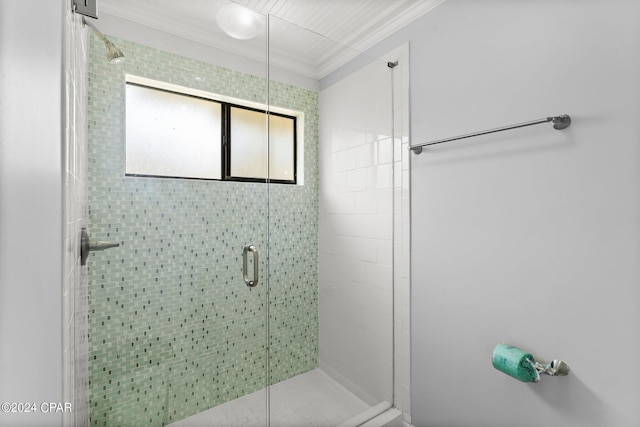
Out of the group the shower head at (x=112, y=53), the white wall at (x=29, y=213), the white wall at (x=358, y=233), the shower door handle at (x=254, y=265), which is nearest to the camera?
the white wall at (x=29, y=213)

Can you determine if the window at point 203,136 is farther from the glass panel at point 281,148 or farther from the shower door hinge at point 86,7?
the shower door hinge at point 86,7

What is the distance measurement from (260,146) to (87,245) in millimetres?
796

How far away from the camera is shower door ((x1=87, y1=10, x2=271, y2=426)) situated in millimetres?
1208

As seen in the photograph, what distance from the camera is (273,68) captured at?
150 cm

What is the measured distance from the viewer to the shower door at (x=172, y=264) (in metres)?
1.21

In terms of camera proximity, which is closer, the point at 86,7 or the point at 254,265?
the point at 86,7

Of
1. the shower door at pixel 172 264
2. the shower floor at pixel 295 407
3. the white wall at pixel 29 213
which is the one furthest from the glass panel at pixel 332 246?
the white wall at pixel 29 213

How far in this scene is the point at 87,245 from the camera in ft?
3.66

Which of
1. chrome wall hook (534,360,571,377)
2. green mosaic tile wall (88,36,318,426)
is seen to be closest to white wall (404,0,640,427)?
chrome wall hook (534,360,571,377)

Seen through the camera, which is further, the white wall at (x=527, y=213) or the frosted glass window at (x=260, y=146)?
the frosted glass window at (x=260, y=146)

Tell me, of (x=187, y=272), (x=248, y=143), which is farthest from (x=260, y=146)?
(x=187, y=272)

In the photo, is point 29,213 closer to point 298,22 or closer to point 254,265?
point 254,265

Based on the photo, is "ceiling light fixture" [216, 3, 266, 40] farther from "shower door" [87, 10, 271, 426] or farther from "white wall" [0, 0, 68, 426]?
"white wall" [0, 0, 68, 426]

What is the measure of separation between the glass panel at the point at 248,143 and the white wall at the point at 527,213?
2.71 ft
